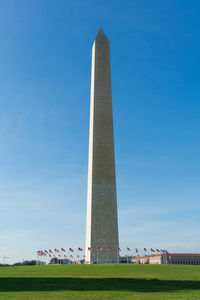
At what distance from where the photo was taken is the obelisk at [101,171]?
4922 centimetres

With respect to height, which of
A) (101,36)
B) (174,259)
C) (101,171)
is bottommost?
(174,259)

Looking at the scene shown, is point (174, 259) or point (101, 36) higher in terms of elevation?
point (101, 36)

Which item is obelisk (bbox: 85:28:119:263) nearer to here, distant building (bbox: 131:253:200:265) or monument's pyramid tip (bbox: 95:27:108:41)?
monument's pyramid tip (bbox: 95:27:108:41)

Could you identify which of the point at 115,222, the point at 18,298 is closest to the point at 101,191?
the point at 115,222

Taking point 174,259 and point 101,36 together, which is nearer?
point 101,36

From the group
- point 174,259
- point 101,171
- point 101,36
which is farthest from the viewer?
point 174,259

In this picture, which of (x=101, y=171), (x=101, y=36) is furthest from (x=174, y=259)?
(x=101, y=36)

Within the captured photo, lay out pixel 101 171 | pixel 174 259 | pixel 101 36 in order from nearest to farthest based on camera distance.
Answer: pixel 101 171 < pixel 101 36 < pixel 174 259

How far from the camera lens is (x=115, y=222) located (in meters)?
50.6

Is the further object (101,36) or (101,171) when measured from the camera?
(101,36)

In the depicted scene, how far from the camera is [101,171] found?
5209 cm

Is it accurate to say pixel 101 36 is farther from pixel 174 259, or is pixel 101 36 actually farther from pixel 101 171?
pixel 174 259

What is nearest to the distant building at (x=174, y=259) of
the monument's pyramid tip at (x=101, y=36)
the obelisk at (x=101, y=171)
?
the obelisk at (x=101, y=171)

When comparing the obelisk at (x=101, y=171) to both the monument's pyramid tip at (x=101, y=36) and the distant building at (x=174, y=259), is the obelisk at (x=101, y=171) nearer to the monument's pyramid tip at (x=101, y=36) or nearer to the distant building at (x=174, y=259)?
the monument's pyramid tip at (x=101, y=36)
